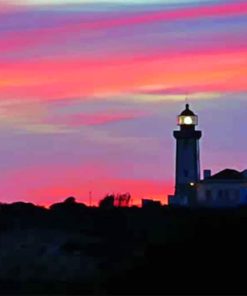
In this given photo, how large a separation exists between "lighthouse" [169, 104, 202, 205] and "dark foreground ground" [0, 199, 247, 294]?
21.2 m

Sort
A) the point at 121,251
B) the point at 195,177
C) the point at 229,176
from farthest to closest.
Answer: the point at 229,176 < the point at 195,177 < the point at 121,251

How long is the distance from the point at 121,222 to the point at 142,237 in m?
2.93

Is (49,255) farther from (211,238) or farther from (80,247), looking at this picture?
(211,238)

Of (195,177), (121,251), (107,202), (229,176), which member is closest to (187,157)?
(195,177)

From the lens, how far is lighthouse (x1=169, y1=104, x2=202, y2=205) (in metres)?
69.8

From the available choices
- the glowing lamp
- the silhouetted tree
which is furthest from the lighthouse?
the silhouetted tree

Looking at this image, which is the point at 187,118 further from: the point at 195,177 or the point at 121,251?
the point at 121,251

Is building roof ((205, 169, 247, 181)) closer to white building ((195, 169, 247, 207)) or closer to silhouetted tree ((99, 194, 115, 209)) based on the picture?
white building ((195, 169, 247, 207))

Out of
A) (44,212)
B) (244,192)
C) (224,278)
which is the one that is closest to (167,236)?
(224,278)

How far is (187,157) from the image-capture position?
7062 cm

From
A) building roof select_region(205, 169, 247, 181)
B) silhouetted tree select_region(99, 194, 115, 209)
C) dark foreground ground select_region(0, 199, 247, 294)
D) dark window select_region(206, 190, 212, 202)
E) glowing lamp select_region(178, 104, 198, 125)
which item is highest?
glowing lamp select_region(178, 104, 198, 125)

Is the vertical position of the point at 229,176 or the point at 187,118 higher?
the point at 187,118

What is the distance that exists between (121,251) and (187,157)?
30.9m

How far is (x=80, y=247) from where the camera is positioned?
136 feet
